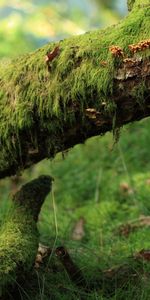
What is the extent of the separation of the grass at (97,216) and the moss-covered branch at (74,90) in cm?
43

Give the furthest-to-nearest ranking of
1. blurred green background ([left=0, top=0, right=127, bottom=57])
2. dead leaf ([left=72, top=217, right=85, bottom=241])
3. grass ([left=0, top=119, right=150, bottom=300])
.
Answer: blurred green background ([left=0, top=0, right=127, bottom=57]) → dead leaf ([left=72, top=217, right=85, bottom=241]) → grass ([left=0, top=119, right=150, bottom=300])

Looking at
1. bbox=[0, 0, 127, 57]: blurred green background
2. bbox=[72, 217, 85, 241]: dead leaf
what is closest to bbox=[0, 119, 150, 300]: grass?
bbox=[72, 217, 85, 241]: dead leaf

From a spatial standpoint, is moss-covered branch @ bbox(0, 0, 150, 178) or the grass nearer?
moss-covered branch @ bbox(0, 0, 150, 178)

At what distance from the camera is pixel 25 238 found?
2.95 metres

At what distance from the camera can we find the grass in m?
3.05

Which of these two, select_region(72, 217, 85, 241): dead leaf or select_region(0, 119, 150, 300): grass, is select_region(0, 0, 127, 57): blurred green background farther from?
select_region(72, 217, 85, 241): dead leaf

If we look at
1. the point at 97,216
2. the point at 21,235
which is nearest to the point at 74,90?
the point at 21,235

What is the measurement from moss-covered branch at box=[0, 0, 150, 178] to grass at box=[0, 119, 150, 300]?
0.43m

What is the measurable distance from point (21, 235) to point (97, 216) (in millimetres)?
2277

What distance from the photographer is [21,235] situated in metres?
2.96

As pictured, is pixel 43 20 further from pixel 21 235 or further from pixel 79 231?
pixel 21 235

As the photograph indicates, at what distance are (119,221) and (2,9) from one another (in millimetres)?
5009

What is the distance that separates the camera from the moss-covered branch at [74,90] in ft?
9.00

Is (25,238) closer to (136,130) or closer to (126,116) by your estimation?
(126,116)
